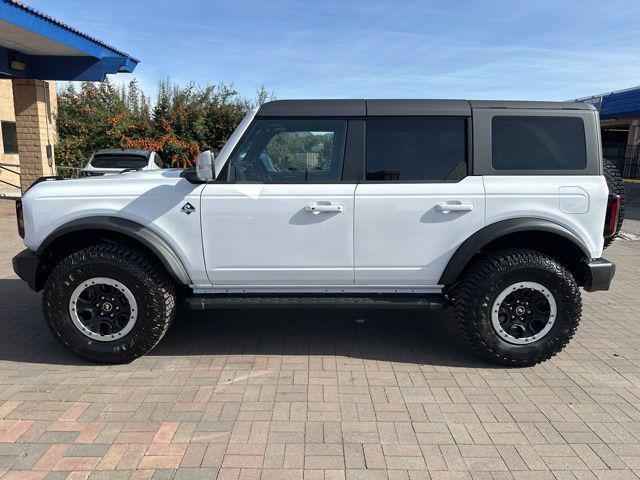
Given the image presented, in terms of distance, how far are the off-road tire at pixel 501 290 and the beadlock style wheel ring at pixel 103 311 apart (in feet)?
8.36

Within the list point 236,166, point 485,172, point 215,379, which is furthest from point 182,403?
point 485,172

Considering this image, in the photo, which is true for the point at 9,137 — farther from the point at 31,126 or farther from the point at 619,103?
the point at 619,103

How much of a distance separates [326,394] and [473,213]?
1701mm

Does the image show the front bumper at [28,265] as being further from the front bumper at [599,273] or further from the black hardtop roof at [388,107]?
the front bumper at [599,273]

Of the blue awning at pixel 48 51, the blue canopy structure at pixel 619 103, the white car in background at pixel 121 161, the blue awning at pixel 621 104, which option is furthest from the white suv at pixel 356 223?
the blue awning at pixel 621 104

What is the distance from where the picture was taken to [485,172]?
147 inches

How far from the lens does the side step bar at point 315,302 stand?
380cm

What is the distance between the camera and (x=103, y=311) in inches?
150

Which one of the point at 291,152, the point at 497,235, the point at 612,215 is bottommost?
the point at 497,235

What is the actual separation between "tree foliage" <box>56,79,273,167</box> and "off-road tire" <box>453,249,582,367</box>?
1438 cm

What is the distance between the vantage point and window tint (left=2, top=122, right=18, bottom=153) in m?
16.1

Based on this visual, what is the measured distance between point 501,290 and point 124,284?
112 inches

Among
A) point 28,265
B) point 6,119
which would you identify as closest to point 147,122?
point 6,119

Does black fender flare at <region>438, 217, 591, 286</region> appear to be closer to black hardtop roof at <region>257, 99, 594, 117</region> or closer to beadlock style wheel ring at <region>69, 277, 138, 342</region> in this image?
black hardtop roof at <region>257, 99, 594, 117</region>
